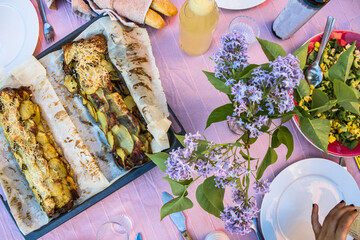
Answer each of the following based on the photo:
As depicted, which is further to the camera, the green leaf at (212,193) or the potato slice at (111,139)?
Answer: the potato slice at (111,139)

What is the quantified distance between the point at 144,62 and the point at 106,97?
0.18 m

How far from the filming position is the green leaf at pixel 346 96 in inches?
20.8

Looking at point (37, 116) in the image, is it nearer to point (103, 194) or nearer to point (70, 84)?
point (70, 84)

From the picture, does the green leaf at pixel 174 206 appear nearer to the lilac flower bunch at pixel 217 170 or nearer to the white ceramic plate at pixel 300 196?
the lilac flower bunch at pixel 217 170

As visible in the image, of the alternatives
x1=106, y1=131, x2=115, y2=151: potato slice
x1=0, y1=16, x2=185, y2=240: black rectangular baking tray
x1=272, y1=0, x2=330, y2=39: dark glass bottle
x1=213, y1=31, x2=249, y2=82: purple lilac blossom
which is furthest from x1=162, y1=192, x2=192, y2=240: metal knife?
x1=272, y1=0, x2=330, y2=39: dark glass bottle

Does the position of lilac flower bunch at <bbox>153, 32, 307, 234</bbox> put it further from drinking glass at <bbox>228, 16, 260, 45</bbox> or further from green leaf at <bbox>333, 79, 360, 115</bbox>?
drinking glass at <bbox>228, 16, 260, 45</bbox>

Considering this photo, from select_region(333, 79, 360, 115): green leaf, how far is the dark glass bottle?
1.21 feet

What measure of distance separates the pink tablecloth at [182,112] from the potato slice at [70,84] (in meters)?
0.32

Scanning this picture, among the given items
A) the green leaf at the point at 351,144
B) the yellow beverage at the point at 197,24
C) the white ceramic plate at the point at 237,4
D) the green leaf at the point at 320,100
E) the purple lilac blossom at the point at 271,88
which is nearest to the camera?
the purple lilac blossom at the point at 271,88

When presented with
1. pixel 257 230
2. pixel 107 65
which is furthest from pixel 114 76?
pixel 257 230

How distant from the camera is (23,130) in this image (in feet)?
3.15

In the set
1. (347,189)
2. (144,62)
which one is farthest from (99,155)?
(347,189)

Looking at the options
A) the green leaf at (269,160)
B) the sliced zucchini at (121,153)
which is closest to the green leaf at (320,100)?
the green leaf at (269,160)

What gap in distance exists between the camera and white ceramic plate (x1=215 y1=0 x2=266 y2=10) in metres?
1.01
